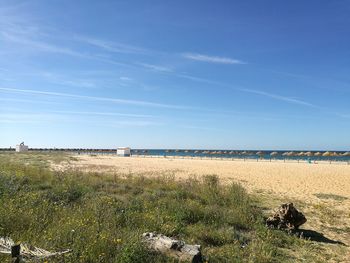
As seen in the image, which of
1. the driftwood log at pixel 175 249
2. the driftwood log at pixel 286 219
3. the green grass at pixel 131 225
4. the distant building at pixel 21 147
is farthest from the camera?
the distant building at pixel 21 147

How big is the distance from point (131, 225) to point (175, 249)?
5.87 feet

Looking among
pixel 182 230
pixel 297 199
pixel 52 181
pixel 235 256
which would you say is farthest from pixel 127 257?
pixel 297 199

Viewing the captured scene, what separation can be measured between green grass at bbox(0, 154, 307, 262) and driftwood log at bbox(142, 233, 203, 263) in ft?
→ 0.58

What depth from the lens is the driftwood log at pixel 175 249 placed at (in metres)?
5.51

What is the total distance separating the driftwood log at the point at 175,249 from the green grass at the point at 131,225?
178 millimetres

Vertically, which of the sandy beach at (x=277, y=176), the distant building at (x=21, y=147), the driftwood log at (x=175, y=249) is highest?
the distant building at (x=21, y=147)

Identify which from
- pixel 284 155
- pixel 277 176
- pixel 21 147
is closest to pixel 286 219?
pixel 277 176

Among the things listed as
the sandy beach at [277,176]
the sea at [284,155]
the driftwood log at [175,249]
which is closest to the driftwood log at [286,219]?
the driftwood log at [175,249]

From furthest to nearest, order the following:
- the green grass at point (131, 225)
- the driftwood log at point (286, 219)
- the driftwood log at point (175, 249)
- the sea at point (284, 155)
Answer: the sea at point (284, 155), the driftwood log at point (286, 219), the driftwood log at point (175, 249), the green grass at point (131, 225)

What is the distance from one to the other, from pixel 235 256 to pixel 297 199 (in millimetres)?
9242

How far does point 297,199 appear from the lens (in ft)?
47.3

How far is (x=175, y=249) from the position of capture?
5668 millimetres

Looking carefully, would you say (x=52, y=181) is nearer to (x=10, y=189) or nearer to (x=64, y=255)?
(x=10, y=189)

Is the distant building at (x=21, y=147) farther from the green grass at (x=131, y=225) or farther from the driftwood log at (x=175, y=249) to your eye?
the driftwood log at (x=175, y=249)
